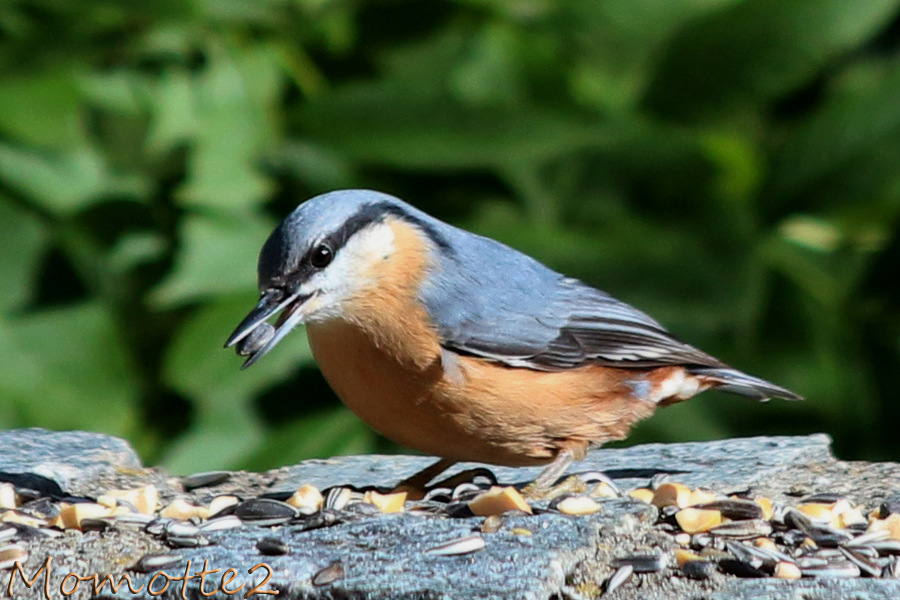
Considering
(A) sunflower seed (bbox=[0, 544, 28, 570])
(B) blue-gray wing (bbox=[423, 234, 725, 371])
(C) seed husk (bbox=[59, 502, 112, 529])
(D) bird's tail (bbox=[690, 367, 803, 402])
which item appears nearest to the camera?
(A) sunflower seed (bbox=[0, 544, 28, 570])

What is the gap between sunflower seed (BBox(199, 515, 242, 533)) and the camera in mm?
2691

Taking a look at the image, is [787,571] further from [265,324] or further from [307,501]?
[265,324]

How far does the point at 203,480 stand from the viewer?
3.53 m

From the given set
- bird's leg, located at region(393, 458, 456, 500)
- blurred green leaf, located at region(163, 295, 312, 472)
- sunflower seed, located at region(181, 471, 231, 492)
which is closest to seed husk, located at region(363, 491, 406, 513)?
bird's leg, located at region(393, 458, 456, 500)

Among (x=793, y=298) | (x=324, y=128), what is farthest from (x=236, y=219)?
(x=793, y=298)

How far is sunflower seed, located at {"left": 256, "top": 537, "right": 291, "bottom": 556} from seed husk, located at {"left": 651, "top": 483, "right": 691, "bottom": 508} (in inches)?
→ 30.4

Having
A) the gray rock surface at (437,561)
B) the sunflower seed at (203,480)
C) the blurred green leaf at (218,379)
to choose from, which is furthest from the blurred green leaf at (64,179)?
the gray rock surface at (437,561)

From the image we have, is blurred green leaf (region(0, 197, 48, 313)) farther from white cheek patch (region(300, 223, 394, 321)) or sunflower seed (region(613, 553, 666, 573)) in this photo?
sunflower seed (region(613, 553, 666, 573))

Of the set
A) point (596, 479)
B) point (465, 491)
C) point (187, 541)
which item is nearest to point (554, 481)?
point (596, 479)

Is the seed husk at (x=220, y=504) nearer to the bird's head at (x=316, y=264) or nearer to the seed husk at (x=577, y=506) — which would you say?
the bird's head at (x=316, y=264)

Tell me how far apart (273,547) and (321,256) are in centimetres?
99

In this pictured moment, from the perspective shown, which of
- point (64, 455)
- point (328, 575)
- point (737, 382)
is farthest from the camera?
point (737, 382)

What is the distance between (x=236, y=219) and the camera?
4332 mm
